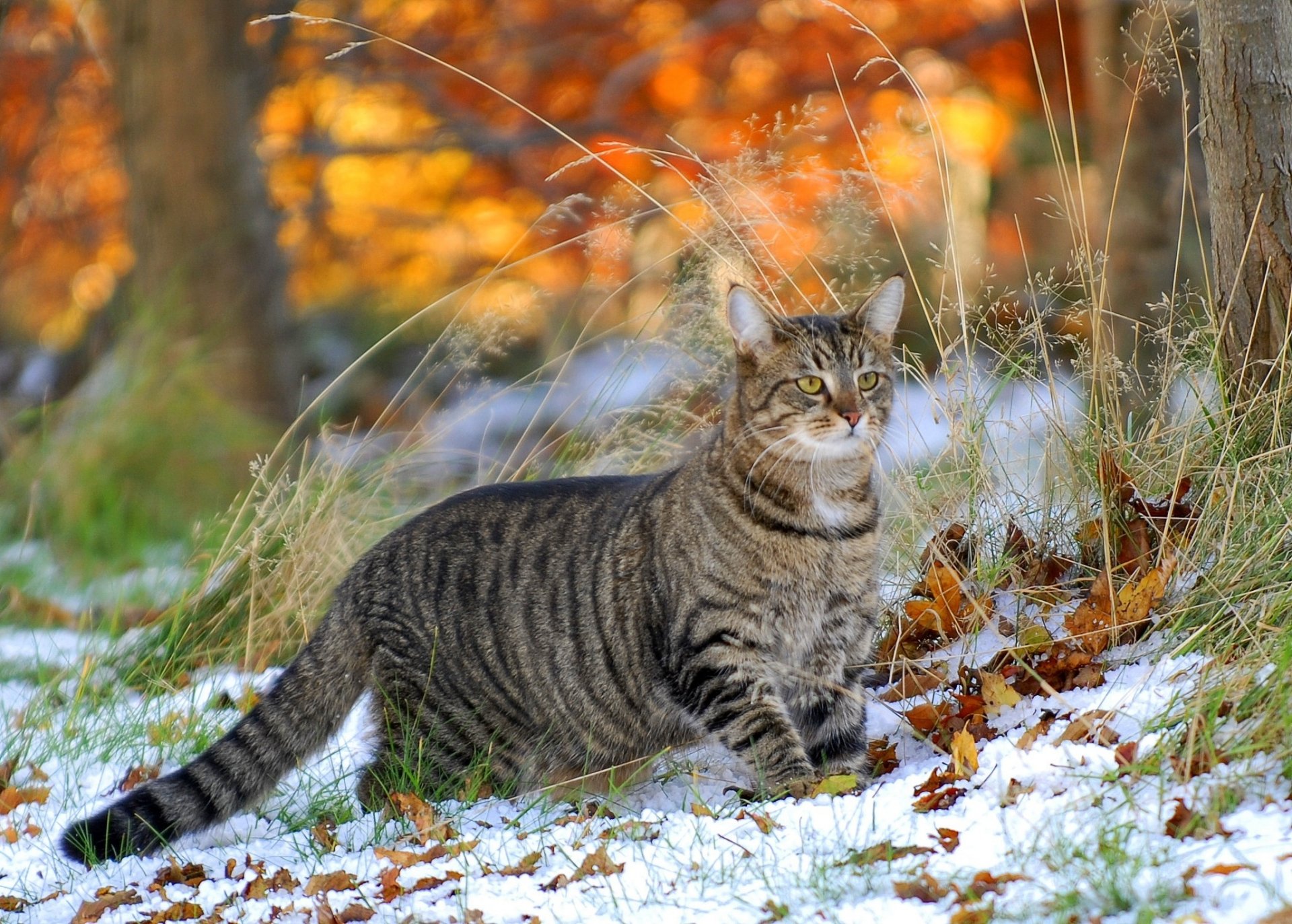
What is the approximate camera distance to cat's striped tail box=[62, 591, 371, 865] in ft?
10.4

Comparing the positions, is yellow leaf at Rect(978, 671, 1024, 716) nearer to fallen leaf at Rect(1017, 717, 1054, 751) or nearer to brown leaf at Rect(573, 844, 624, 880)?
fallen leaf at Rect(1017, 717, 1054, 751)

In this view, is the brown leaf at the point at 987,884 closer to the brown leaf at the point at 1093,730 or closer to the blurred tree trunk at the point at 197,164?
the brown leaf at the point at 1093,730

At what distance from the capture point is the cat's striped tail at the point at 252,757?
3160 mm

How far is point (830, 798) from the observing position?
3010 millimetres

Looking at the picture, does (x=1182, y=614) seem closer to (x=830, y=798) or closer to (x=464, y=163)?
(x=830, y=798)

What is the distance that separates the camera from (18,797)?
147 inches

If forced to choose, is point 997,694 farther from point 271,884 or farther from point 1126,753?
point 271,884

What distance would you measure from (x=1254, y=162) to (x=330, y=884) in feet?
9.81

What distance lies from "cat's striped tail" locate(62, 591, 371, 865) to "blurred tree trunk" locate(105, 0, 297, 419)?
3.84 meters

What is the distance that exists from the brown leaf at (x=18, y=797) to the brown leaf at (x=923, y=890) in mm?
2565

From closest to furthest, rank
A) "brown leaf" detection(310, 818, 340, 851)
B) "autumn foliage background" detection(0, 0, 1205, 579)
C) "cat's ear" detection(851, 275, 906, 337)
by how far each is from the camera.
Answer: "brown leaf" detection(310, 818, 340, 851) < "cat's ear" detection(851, 275, 906, 337) < "autumn foliage background" detection(0, 0, 1205, 579)

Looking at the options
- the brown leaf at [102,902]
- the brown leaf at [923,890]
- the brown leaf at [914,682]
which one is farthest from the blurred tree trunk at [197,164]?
the brown leaf at [923,890]

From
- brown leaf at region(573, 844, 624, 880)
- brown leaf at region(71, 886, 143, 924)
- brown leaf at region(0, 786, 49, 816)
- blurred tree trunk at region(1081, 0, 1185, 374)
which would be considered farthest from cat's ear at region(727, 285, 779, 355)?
blurred tree trunk at region(1081, 0, 1185, 374)

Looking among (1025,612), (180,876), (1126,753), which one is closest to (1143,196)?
(1025,612)
